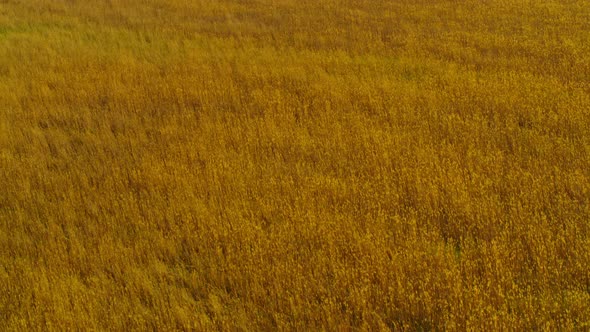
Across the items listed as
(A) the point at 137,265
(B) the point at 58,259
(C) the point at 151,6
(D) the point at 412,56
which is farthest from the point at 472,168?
(C) the point at 151,6

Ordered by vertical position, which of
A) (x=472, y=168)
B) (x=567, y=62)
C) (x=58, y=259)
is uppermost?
(x=567, y=62)

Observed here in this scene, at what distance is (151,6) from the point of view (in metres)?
15.8

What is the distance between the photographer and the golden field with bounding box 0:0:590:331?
3.77m

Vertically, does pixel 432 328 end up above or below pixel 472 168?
below

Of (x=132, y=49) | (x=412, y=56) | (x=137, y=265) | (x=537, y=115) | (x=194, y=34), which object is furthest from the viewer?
(x=194, y=34)

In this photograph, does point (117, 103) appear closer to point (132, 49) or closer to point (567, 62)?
point (132, 49)

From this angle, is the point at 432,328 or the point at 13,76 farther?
the point at 13,76

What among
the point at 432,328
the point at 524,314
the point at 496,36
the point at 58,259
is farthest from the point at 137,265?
the point at 496,36

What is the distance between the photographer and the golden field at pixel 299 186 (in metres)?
3.77

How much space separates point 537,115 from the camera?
273 inches

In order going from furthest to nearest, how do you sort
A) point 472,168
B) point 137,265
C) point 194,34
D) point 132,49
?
1. point 194,34
2. point 132,49
3. point 472,168
4. point 137,265

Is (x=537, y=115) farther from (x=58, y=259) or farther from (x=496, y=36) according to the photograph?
(x=58, y=259)

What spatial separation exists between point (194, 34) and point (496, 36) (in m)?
7.02

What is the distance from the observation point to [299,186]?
17.9 feet
